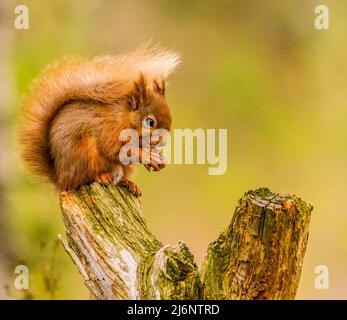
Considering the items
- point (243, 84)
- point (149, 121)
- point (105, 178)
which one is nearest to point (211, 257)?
point (105, 178)

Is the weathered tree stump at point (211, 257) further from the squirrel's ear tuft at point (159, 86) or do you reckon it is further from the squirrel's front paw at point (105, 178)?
the squirrel's ear tuft at point (159, 86)

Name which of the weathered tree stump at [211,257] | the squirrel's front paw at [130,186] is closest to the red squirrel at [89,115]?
the squirrel's front paw at [130,186]

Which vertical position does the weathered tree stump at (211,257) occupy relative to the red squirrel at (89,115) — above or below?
below

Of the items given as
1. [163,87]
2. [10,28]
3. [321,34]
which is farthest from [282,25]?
[163,87]

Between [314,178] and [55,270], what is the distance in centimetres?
309

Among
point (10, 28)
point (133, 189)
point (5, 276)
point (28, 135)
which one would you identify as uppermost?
point (10, 28)

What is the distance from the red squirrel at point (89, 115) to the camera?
4098mm

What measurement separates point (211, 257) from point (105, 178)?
0.97 meters

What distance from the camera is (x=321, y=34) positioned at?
740 centimetres

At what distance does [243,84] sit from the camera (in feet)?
24.1

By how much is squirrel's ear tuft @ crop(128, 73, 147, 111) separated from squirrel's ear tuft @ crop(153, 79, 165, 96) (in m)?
0.07

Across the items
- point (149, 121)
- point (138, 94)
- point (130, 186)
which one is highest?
point (138, 94)

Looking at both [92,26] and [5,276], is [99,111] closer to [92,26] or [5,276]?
[5,276]

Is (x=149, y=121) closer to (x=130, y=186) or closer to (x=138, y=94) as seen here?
(x=138, y=94)
